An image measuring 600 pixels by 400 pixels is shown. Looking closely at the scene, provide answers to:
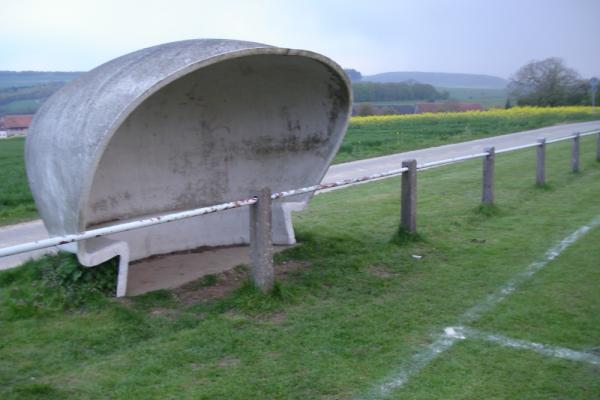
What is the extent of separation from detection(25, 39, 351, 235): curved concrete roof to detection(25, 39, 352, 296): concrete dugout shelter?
13mm

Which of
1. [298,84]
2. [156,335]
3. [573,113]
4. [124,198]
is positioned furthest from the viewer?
[573,113]

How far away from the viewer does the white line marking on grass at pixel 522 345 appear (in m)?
4.29

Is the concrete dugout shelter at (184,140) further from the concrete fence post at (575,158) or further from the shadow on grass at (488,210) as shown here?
the concrete fence post at (575,158)

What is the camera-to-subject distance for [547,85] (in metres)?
59.7

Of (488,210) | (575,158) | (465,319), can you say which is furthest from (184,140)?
(575,158)

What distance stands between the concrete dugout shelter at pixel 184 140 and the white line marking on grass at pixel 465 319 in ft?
6.43

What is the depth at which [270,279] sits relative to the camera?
5.53 m

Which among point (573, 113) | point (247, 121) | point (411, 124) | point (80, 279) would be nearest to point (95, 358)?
point (80, 279)

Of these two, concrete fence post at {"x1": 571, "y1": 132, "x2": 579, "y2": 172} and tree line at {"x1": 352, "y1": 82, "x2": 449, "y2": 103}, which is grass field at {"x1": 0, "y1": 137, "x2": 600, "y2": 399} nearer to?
concrete fence post at {"x1": 571, "y1": 132, "x2": 579, "y2": 172}

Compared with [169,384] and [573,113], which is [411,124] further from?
[169,384]

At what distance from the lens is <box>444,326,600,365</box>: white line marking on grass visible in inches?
169

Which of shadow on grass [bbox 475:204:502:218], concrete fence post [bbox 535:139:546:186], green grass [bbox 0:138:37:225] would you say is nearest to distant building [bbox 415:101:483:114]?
green grass [bbox 0:138:37:225]

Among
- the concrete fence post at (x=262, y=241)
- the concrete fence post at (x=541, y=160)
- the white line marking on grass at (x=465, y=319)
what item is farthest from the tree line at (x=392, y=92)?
the concrete fence post at (x=262, y=241)

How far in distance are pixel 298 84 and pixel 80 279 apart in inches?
134
